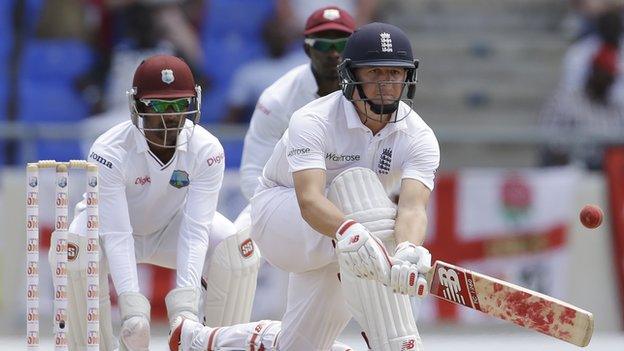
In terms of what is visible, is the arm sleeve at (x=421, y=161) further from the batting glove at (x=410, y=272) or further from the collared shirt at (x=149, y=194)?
the collared shirt at (x=149, y=194)

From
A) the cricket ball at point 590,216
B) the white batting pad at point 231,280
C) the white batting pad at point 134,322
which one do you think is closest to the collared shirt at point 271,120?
the white batting pad at point 231,280

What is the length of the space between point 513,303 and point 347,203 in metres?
0.74

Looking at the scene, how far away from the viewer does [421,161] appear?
529cm

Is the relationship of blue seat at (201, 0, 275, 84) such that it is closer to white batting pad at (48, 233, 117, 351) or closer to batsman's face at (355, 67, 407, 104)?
white batting pad at (48, 233, 117, 351)

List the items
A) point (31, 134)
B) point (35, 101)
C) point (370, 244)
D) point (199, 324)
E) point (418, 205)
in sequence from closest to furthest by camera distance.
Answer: point (370, 244)
point (418, 205)
point (199, 324)
point (31, 134)
point (35, 101)

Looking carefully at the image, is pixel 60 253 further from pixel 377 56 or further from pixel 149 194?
pixel 377 56

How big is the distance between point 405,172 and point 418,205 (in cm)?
18

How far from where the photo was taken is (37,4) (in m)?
10.5

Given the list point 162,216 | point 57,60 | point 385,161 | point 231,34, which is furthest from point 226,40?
point 385,161

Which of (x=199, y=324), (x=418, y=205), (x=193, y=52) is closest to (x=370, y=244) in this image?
(x=418, y=205)

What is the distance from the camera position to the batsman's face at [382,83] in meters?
5.23

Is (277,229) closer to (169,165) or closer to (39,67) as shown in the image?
(169,165)

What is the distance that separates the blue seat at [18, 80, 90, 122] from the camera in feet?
33.8

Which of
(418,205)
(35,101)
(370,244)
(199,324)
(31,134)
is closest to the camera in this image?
(370,244)
